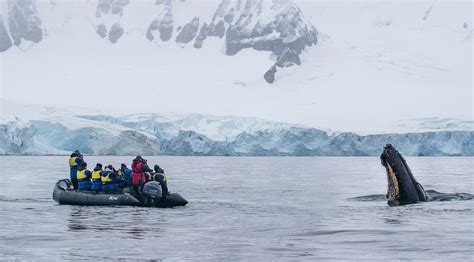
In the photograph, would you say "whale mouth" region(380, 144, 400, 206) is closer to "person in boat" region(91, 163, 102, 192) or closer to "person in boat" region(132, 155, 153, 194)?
"person in boat" region(132, 155, 153, 194)

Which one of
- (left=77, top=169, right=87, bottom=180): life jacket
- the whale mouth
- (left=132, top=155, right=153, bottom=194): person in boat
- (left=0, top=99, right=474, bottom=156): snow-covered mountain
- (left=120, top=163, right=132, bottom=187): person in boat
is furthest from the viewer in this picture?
(left=0, top=99, right=474, bottom=156): snow-covered mountain

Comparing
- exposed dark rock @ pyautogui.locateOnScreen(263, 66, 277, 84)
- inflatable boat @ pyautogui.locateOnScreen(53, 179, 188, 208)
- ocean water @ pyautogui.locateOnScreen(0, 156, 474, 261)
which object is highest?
exposed dark rock @ pyautogui.locateOnScreen(263, 66, 277, 84)

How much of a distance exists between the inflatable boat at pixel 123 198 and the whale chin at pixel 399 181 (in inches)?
273

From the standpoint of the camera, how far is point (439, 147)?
108 metres

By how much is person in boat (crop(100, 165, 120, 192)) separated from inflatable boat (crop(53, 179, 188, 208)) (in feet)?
1.31

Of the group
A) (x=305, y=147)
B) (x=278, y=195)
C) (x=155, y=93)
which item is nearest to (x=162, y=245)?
(x=278, y=195)

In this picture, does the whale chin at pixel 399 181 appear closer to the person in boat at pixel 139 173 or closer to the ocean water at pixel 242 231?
the ocean water at pixel 242 231

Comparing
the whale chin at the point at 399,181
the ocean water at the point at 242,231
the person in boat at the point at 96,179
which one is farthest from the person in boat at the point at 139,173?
the whale chin at the point at 399,181

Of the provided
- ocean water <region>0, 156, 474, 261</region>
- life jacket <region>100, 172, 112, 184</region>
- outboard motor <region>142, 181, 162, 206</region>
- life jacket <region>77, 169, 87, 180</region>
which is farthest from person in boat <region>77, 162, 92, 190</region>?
outboard motor <region>142, 181, 162, 206</region>

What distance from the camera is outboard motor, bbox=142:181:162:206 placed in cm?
3075

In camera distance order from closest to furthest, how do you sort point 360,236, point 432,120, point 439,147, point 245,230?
Answer: 1. point 360,236
2. point 245,230
3. point 439,147
4. point 432,120

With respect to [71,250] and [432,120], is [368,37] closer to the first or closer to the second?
[432,120]

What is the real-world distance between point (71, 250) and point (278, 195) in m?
20.7

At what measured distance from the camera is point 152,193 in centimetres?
3078
